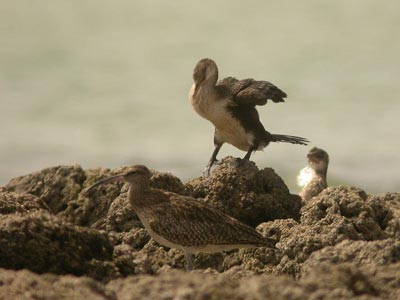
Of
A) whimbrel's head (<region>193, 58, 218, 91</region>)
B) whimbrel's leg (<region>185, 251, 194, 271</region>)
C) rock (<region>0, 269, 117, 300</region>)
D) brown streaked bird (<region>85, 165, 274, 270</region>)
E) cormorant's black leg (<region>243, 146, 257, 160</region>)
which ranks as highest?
whimbrel's head (<region>193, 58, 218, 91</region>)

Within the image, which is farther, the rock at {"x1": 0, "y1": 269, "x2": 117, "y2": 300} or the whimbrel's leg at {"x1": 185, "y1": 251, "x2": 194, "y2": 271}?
the whimbrel's leg at {"x1": 185, "y1": 251, "x2": 194, "y2": 271}

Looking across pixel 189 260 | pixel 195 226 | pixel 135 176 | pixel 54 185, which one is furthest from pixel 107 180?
pixel 189 260

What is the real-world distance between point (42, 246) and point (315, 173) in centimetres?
1422

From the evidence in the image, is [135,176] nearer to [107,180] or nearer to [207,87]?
[107,180]

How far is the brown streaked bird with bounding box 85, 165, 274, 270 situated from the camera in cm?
1423

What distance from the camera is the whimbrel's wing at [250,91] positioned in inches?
725

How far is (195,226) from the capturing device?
14508 millimetres

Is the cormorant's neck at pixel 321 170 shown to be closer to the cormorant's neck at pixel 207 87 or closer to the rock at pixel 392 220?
the cormorant's neck at pixel 207 87

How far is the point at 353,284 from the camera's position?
30.8 feet

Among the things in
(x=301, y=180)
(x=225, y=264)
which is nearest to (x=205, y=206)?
(x=225, y=264)

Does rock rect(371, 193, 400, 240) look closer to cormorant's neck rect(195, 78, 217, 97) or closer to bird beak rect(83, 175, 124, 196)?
bird beak rect(83, 175, 124, 196)

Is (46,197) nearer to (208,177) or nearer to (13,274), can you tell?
(208,177)

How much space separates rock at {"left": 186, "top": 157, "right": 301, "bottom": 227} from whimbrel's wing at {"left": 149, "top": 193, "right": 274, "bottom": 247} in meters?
0.97

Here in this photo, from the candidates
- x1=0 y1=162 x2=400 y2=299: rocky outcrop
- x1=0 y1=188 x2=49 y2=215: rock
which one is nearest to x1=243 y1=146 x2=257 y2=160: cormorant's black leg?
x1=0 y1=162 x2=400 y2=299: rocky outcrop
